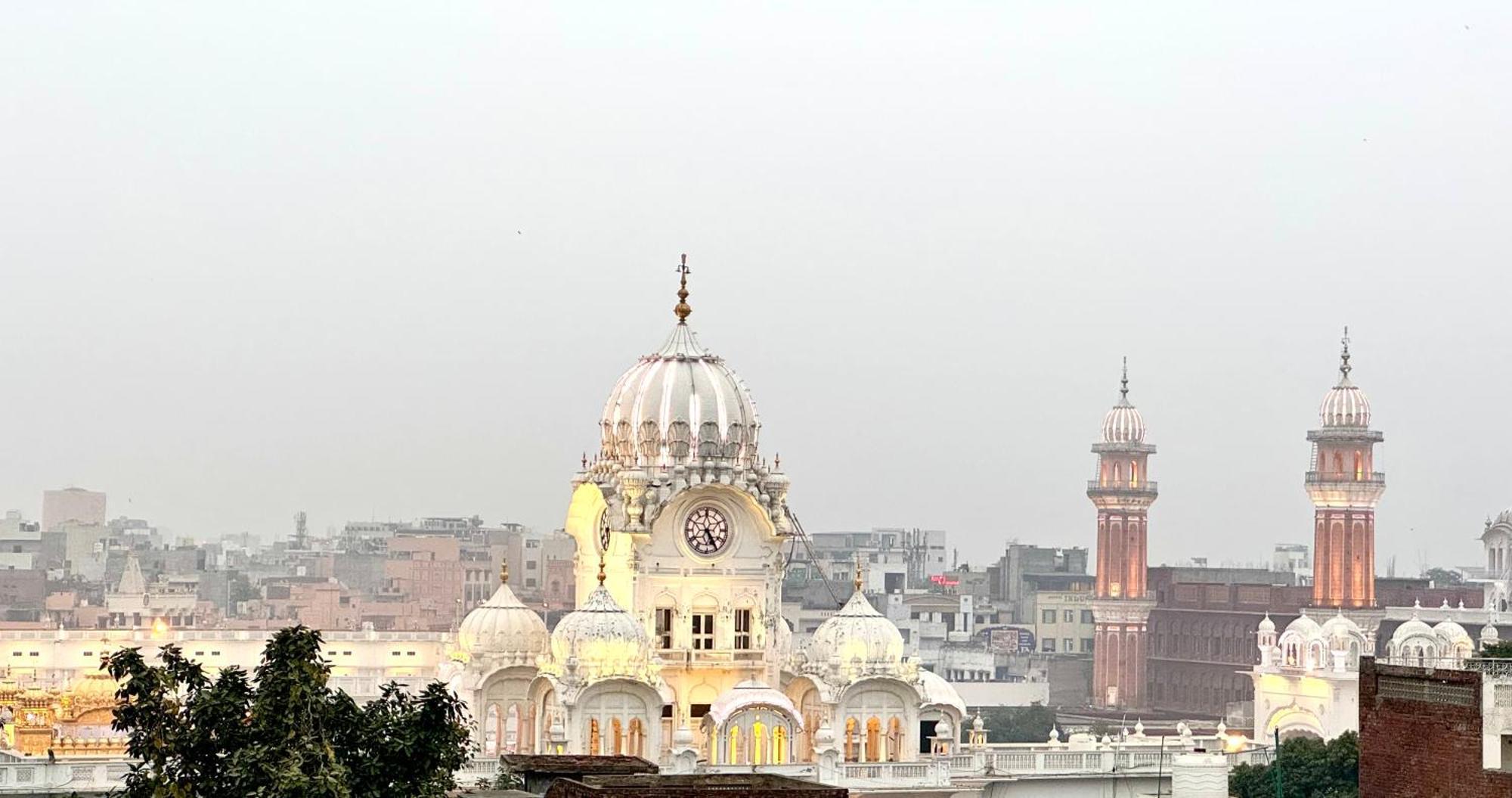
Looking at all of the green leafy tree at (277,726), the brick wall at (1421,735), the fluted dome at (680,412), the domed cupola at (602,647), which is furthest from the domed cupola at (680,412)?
the green leafy tree at (277,726)

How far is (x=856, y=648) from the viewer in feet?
186

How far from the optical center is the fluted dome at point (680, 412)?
5844 centimetres

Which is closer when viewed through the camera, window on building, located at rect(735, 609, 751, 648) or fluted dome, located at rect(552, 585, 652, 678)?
fluted dome, located at rect(552, 585, 652, 678)

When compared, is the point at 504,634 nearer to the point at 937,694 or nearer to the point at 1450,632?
the point at 937,694

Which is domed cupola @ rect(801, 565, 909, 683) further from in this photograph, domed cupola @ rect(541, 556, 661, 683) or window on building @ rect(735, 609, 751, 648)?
domed cupola @ rect(541, 556, 661, 683)

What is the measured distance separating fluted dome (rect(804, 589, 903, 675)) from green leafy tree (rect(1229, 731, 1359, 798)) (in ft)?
23.2

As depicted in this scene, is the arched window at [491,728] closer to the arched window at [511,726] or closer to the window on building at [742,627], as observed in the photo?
the arched window at [511,726]

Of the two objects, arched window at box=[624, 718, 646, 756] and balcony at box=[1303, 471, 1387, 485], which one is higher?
balcony at box=[1303, 471, 1387, 485]

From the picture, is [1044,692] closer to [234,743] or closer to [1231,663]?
[1231,663]

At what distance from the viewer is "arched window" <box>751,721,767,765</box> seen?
179ft

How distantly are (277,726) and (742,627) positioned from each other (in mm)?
28886

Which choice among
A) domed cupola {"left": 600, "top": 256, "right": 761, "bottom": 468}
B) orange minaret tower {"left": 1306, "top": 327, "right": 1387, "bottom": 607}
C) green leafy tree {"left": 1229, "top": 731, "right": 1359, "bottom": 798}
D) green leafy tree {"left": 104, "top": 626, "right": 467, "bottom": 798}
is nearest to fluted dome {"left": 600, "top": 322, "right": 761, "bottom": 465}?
domed cupola {"left": 600, "top": 256, "right": 761, "bottom": 468}

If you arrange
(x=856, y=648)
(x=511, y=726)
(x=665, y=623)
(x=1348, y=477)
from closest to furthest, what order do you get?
1. (x=856, y=648)
2. (x=511, y=726)
3. (x=665, y=623)
4. (x=1348, y=477)

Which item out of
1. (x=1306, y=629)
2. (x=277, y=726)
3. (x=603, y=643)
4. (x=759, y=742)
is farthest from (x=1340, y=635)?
(x=277, y=726)
